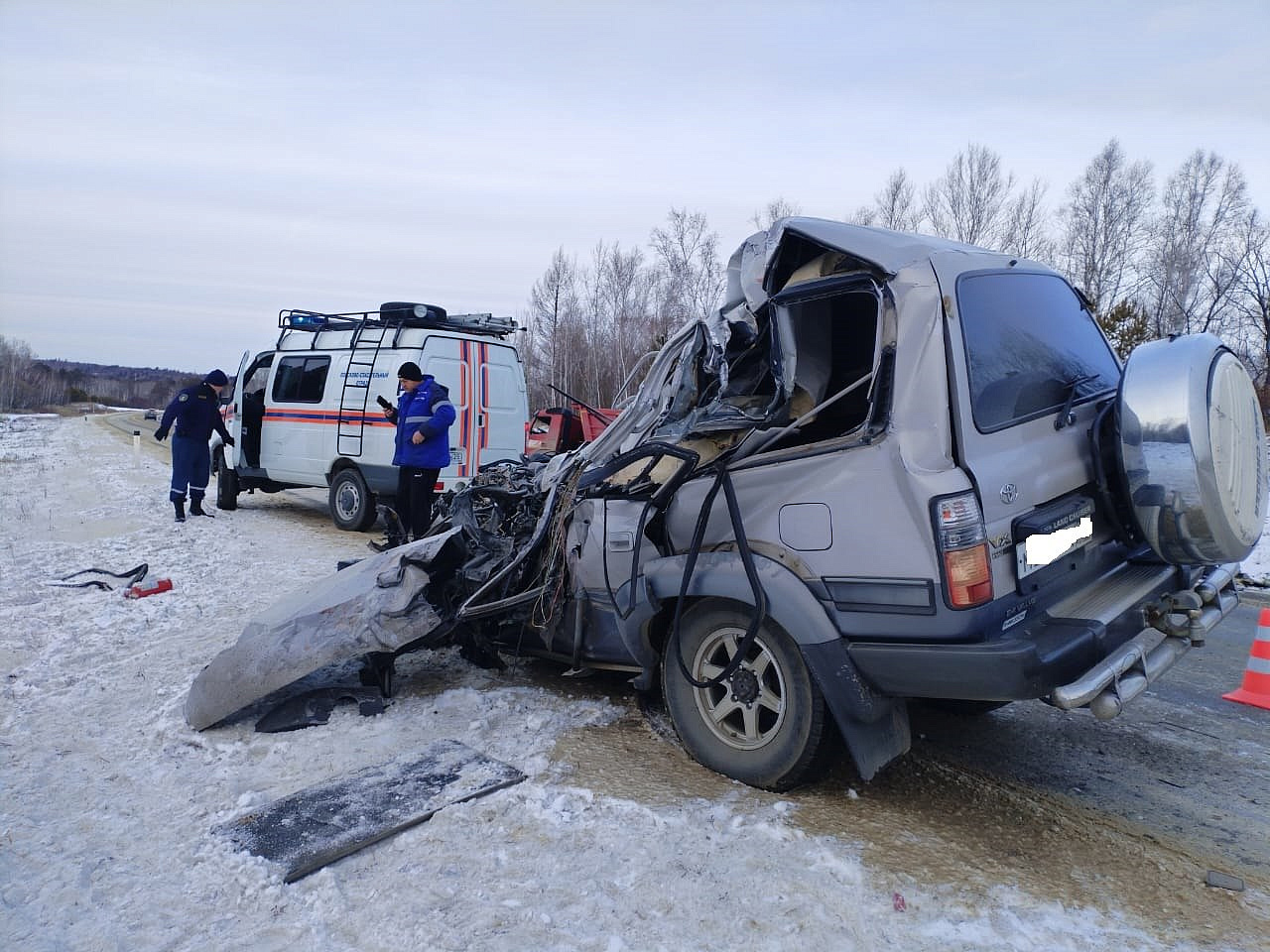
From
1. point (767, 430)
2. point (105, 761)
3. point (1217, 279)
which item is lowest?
point (105, 761)

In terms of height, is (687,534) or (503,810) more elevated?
(687,534)

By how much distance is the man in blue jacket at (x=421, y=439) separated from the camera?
7.66 metres

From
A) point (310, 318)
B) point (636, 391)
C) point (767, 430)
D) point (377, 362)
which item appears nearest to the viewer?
point (767, 430)

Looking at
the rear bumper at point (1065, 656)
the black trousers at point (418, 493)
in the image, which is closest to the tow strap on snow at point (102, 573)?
the black trousers at point (418, 493)

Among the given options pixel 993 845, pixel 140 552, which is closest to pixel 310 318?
pixel 140 552

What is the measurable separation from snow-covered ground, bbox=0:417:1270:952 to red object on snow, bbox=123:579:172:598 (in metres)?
1.44

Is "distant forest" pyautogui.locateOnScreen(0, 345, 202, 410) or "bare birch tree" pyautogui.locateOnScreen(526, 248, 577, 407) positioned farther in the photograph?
"distant forest" pyautogui.locateOnScreen(0, 345, 202, 410)

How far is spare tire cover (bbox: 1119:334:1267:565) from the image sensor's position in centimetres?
329

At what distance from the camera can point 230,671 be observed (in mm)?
4289

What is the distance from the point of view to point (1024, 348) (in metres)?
3.63

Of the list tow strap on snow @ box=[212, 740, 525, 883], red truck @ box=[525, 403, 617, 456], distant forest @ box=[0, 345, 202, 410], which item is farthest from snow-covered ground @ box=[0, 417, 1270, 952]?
distant forest @ box=[0, 345, 202, 410]

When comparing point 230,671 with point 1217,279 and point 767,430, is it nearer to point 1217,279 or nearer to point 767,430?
point 767,430

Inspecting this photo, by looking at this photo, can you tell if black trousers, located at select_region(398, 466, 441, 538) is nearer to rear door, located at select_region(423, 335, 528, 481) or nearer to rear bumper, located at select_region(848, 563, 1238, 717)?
rear door, located at select_region(423, 335, 528, 481)

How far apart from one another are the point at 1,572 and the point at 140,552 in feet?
4.14
